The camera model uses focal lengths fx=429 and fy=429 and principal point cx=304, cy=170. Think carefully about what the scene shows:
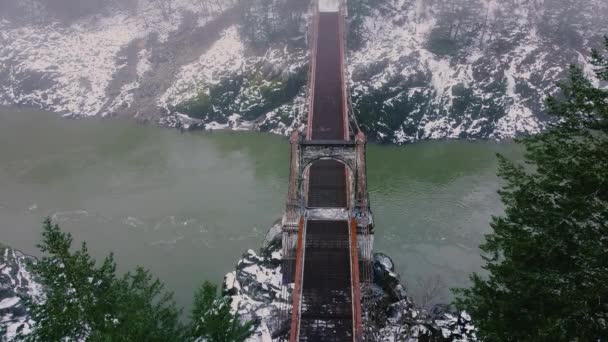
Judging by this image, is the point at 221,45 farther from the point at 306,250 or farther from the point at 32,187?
the point at 306,250

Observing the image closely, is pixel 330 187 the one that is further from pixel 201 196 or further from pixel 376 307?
pixel 201 196

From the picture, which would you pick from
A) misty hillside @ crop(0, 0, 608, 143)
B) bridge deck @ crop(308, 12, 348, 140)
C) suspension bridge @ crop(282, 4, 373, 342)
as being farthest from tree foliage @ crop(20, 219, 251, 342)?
misty hillside @ crop(0, 0, 608, 143)

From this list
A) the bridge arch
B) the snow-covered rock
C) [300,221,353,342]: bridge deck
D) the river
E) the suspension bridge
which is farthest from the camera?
the river

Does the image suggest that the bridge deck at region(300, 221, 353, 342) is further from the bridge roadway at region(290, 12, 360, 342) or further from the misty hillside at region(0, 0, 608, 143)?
the misty hillside at region(0, 0, 608, 143)

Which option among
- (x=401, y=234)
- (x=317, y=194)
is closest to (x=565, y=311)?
(x=317, y=194)

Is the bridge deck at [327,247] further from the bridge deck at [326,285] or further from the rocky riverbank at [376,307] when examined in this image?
the rocky riverbank at [376,307]

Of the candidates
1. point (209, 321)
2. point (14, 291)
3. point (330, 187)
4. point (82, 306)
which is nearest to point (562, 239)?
point (209, 321)
